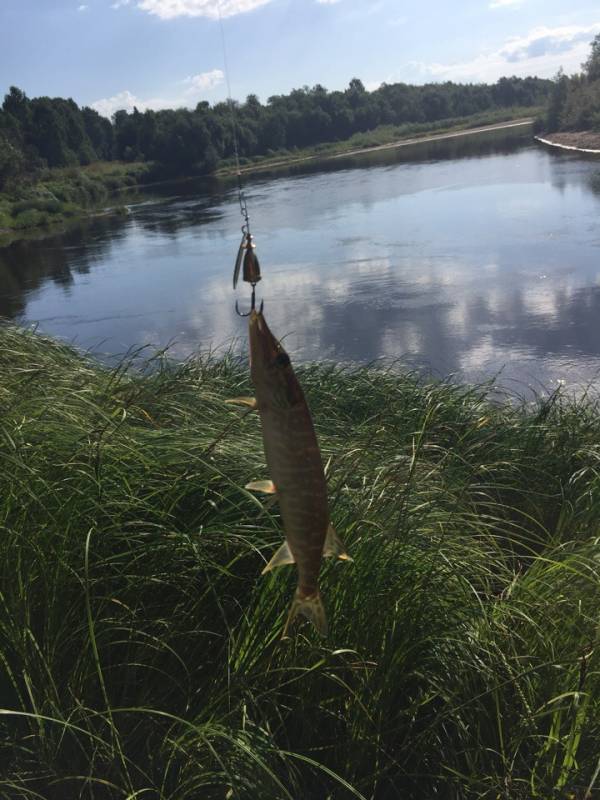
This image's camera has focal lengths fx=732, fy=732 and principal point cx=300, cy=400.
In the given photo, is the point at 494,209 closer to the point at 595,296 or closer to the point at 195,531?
the point at 595,296

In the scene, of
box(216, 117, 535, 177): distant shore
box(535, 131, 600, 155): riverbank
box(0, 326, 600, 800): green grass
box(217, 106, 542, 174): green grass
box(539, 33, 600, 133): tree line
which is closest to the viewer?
box(0, 326, 600, 800): green grass

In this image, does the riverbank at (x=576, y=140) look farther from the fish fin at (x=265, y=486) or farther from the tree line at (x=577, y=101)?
the fish fin at (x=265, y=486)

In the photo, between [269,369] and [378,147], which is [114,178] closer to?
[378,147]

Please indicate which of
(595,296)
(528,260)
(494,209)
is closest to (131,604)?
(595,296)

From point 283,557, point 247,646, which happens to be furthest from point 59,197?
point 283,557

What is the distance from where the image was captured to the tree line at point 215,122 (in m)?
50.7

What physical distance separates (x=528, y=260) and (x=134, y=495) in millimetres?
14060

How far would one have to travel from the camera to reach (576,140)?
39125mm

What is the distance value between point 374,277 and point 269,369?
14.9m

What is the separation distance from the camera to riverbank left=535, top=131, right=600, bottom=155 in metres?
35.0

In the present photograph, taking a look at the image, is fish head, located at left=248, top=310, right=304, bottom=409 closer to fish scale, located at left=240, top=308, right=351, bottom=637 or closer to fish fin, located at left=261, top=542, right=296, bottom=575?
fish scale, located at left=240, top=308, right=351, bottom=637

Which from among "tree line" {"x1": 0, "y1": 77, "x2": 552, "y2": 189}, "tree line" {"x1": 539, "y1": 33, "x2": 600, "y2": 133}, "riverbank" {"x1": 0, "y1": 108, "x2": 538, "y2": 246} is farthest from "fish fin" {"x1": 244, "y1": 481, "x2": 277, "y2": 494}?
"tree line" {"x1": 539, "y1": 33, "x2": 600, "y2": 133}

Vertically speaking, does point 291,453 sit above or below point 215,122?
below

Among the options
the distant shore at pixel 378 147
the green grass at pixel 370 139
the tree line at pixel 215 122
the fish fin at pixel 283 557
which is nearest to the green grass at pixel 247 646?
the fish fin at pixel 283 557
